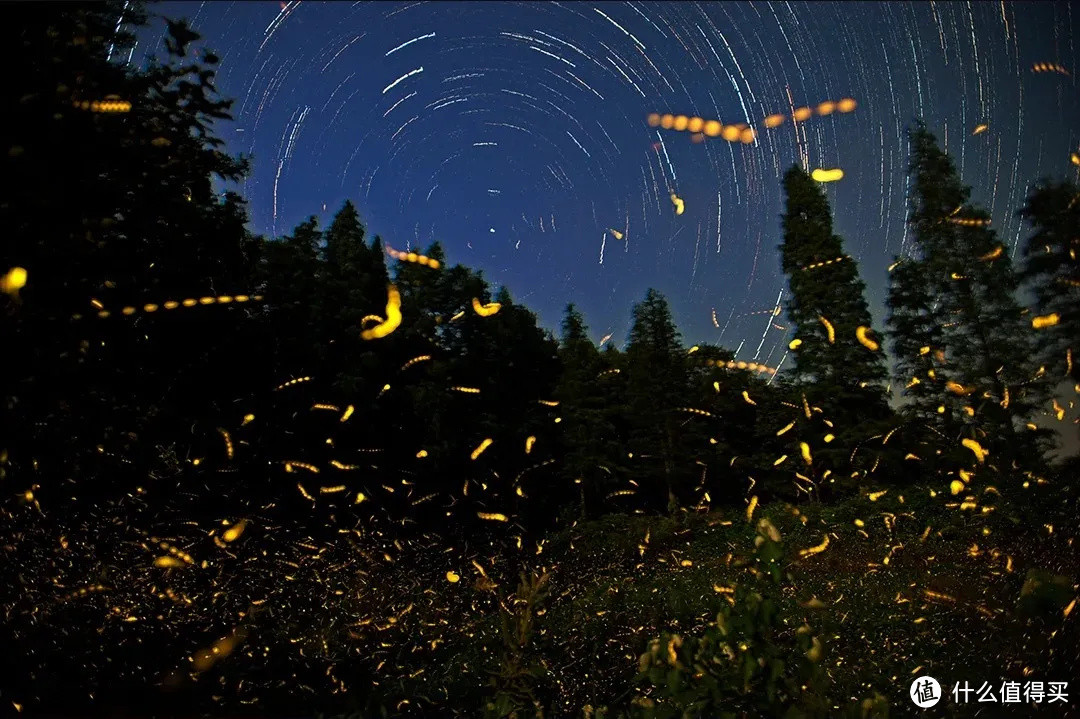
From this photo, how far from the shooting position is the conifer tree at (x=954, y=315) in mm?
24812

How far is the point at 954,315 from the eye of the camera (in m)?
26.1

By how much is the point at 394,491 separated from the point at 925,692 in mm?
21807

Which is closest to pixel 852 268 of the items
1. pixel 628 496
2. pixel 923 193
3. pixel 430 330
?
pixel 923 193

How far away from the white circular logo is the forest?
0.25 m

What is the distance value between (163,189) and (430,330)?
2114 cm

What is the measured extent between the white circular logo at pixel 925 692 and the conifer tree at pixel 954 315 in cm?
2249

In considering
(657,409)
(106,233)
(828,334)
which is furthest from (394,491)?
(828,334)

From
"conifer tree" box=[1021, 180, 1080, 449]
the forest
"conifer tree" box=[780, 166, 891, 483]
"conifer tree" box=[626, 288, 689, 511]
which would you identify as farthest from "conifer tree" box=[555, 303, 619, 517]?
"conifer tree" box=[1021, 180, 1080, 449]

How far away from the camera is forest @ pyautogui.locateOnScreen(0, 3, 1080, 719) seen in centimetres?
562

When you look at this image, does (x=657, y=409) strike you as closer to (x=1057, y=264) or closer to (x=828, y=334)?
(x=828, y=334)

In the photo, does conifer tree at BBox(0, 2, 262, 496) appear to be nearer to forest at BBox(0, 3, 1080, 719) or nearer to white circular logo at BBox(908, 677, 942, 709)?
forest at BBox(0, 3, 1080, 719)

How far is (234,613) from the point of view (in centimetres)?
1013

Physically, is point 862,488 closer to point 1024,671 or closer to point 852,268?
point 852,268

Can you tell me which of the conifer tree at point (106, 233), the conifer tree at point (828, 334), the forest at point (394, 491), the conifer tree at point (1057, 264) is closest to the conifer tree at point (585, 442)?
the forest at point (394, 491)
